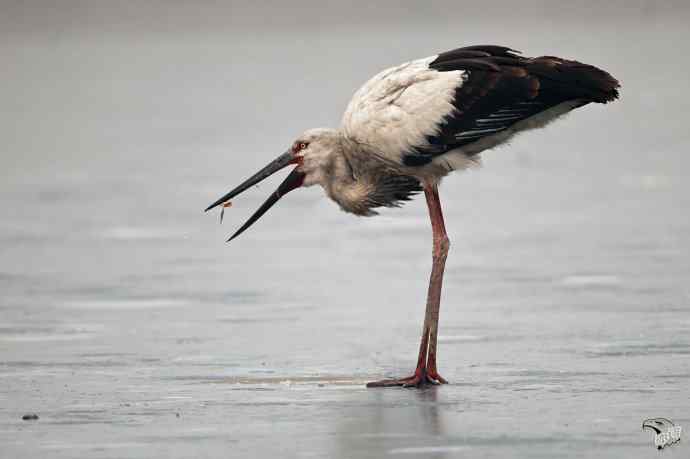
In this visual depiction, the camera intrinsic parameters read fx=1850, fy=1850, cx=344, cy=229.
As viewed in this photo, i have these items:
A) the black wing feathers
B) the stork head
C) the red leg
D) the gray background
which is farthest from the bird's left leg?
the stork head

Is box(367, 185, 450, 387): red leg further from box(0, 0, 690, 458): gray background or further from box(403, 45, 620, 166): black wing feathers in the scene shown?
box(403, 45, 620, 166): black wing feathers

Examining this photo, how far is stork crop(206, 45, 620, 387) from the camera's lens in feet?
33.0

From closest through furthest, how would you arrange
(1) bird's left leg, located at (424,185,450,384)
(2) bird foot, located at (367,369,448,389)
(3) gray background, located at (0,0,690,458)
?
(3) gray background, located at (0,0,690,458) < (2) bird foot, located at (367,369,448,389) < (1) bird's left leg, located at (424,185,450,384)

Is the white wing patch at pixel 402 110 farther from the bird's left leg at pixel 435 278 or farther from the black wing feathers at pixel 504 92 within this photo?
the bird's left leg at pixel 435 278

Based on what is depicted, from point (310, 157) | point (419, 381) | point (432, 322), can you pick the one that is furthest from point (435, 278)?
point (310, 157)

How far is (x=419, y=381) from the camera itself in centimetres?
952

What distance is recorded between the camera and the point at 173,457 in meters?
7.63

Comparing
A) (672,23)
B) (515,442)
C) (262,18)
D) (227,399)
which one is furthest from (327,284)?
(262,18)

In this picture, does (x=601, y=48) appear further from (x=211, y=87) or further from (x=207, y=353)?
(x=207, y=353)

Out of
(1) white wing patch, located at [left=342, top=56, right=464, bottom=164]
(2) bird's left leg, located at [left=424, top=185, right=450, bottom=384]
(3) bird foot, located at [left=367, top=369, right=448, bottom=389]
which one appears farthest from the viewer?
(1) white wing patch, located at [left=342, top=56, right=464, bottom=164]

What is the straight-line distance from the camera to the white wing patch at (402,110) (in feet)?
33.3

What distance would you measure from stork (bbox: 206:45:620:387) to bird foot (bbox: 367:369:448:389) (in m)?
0.22

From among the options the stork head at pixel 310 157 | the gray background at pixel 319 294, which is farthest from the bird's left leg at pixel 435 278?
the stork head at pixel 310 157

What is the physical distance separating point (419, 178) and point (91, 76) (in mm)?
28158
